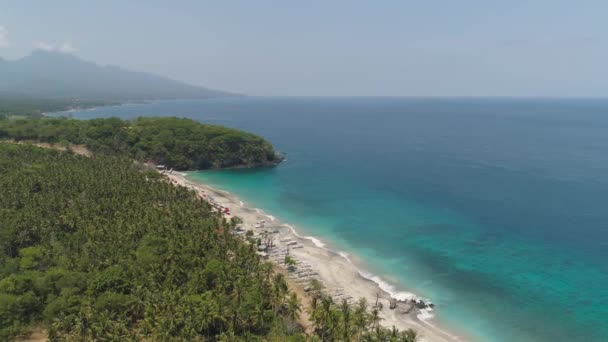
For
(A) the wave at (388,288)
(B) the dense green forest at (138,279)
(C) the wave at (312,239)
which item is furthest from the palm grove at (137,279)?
(C) the wave at (312,239)

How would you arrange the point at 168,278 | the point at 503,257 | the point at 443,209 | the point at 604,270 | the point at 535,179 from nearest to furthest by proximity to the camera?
the point at 168,278 → the point at 604,270 → the point at 503,257 → the point at 443,209 → the point at 535,179

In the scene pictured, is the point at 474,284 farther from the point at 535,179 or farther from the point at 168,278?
the point at 535,179

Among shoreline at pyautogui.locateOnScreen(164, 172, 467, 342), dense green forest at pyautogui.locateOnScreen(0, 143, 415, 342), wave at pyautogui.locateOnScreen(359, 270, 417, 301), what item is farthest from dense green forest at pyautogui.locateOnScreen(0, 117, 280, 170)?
wave at pyautogui.locateOnScreen(359, 270, 417, 301)

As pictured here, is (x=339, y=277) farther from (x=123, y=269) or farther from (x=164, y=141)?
(x=164, y=141)

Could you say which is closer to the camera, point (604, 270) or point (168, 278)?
point (168, 278)

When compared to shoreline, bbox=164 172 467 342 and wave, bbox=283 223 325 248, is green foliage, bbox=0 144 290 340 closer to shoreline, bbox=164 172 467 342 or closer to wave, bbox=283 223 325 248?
shoreline, bbox=164 172 467 342

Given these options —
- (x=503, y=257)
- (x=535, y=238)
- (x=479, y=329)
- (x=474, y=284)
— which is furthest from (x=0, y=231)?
(x=535, y=238)

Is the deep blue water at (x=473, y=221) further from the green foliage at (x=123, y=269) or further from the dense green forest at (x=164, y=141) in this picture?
the green foliage at (x=123, y=269)
